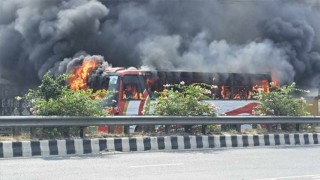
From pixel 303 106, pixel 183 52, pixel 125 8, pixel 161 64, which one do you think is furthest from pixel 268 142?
pixel 125 8

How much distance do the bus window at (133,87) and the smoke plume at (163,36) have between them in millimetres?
7311

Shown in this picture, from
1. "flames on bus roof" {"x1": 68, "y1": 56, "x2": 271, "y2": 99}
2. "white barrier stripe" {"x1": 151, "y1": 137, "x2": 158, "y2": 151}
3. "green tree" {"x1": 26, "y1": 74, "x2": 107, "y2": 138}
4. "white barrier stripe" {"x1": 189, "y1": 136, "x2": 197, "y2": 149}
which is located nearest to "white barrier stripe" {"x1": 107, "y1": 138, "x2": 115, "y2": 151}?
"green tree" {"x1": 26, "y1": 74, "x2": 107, "y2": 138}

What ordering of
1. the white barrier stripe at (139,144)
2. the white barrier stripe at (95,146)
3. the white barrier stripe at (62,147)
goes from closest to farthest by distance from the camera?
the white barrier stripe at (62,147), the white barrier stripe at (95,146), the white barrier stripe at (139,144)

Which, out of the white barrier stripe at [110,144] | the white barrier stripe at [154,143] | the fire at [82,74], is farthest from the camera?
the fire at [82,74]

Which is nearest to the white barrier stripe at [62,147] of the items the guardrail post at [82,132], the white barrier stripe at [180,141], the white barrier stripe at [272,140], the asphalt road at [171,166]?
the asphalt road at [171,166]

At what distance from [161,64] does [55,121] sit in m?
17.7

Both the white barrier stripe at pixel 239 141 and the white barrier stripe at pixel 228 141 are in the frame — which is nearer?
the white barrier stripe at pixel 228 141

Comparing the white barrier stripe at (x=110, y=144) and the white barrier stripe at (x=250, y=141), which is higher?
the white barrier stripe at (x=110, y=144)

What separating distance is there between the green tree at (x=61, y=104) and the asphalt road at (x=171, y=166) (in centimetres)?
133

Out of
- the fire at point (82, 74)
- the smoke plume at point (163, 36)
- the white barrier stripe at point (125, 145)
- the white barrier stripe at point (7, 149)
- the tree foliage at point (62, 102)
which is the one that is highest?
the smoke plume at point (163, 36)

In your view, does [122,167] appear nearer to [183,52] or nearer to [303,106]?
[303,106]

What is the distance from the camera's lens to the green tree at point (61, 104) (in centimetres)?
1335

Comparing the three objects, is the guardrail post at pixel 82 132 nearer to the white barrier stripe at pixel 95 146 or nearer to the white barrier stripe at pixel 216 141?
the white barrier stripe at pixel 95 146

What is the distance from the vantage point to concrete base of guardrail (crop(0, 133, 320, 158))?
1197 cm
